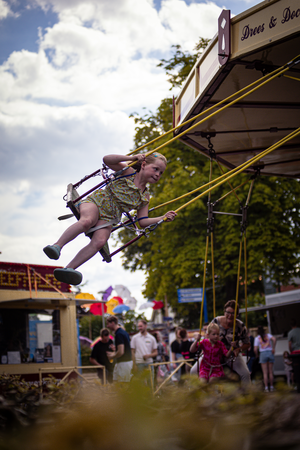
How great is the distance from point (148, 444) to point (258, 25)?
355cm

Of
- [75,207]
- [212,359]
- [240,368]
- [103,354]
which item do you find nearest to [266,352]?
[103,354]

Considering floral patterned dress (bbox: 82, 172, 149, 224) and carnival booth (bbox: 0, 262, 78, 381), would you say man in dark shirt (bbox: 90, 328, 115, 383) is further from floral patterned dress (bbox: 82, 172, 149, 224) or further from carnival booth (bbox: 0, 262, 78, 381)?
floral patterned dress (bbox: 82, 172, 149, 224)

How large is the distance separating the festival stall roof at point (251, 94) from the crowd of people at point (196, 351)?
2204 millimetres

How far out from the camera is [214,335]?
19.4 ft

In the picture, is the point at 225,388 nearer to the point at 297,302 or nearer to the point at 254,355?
the point at 254,355

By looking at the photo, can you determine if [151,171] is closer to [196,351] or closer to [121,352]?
[196,351]

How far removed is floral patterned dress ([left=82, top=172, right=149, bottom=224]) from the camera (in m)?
3.93

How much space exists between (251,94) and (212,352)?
3.08 meters

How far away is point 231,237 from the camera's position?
1438cm

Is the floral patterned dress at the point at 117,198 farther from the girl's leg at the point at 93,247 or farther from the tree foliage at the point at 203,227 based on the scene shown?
the tree foliage at the point at 203,227

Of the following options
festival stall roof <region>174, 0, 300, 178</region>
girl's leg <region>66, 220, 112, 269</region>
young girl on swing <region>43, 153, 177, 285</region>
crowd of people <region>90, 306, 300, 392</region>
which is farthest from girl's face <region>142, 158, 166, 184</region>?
crowd of people <region>90, 306, 300, 392</region>

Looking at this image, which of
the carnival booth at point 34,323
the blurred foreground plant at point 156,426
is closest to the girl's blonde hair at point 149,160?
the blurred foreground plant at point 156,426

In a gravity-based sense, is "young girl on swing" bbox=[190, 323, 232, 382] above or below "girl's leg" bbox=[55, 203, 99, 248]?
below

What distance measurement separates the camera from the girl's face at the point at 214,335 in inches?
233
